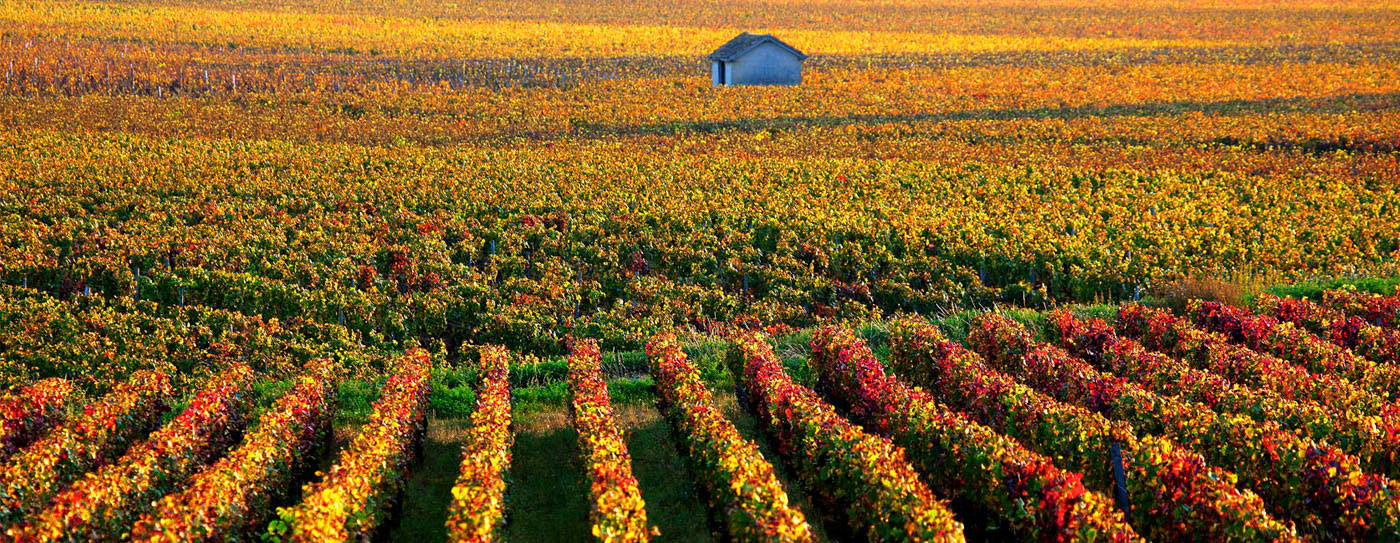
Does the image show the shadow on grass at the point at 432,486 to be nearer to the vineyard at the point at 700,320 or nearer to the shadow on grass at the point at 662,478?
the vineyard at the point at 700,320

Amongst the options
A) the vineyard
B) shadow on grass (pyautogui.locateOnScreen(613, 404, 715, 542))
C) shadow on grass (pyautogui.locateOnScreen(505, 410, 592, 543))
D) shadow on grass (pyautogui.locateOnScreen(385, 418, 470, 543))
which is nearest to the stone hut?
the vineyard

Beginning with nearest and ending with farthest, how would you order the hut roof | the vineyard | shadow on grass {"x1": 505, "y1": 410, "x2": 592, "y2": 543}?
the vineyard → shadow on grass {"x1": 505, "y1": 410, "x2": 592, "y2": 543} → the hut roof

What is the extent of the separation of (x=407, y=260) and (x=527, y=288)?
2.88 m

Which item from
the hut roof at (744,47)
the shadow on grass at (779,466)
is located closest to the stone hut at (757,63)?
the hut roof at (744,47)

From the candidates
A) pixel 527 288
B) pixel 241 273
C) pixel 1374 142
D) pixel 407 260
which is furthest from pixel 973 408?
pixel 1374 142

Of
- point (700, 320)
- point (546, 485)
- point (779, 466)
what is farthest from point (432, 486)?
point (700, 320)

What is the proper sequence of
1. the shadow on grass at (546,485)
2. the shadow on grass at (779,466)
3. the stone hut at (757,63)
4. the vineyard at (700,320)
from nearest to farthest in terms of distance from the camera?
the vineyard at (700,320)
the shadow on grass at (779,466)
the shadow on grass at (546,485)
the stone hut at (757,63)

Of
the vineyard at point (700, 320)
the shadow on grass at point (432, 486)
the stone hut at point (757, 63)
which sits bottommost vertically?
the shadow on grass at point (432, 486)

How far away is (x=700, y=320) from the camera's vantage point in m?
18.5

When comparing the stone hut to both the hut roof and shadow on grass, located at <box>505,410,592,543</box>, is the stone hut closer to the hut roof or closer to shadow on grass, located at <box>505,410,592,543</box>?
the hut roof

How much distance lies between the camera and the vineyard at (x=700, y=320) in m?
Answer: 9.41

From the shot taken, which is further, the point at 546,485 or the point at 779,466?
the point at 779,466

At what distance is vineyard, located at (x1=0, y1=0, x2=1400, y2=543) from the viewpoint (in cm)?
941

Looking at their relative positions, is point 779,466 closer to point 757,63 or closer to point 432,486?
point 432,486
